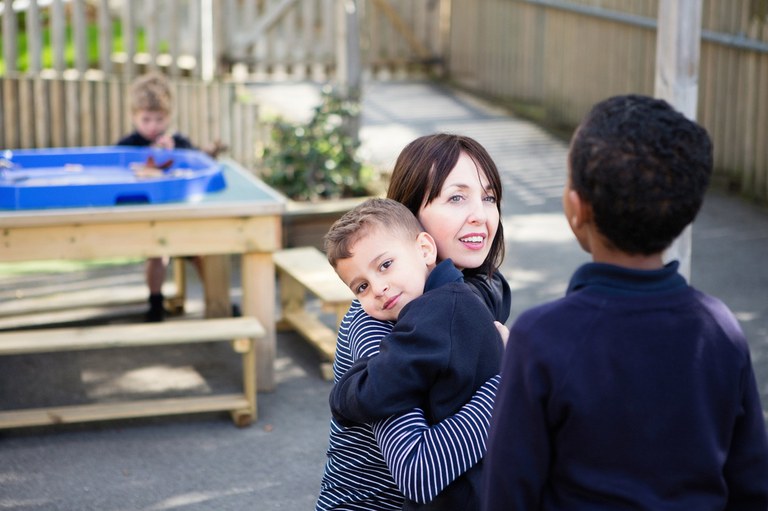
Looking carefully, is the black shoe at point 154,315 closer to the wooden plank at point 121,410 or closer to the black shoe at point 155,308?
the black shoe at point 155,308

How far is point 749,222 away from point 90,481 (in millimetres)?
A: 5981

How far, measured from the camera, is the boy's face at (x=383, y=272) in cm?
235

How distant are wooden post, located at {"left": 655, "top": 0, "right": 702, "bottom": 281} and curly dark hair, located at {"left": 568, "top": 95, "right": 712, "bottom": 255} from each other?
3.17 meters

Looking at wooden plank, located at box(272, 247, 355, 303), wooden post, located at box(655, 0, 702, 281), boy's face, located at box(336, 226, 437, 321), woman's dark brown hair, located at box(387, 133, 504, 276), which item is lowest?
wooden plank, located at box(272, 247, 355, 303)

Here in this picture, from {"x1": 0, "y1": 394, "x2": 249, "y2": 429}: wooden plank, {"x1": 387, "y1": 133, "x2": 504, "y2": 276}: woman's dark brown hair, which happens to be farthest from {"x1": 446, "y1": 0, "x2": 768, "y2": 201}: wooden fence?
{"x1": 387, "y1": 133, "x2": 504, "y2": 276}: woman's dark brown hair

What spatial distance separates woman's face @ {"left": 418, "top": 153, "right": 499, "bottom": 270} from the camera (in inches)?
103

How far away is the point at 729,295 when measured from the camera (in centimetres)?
661

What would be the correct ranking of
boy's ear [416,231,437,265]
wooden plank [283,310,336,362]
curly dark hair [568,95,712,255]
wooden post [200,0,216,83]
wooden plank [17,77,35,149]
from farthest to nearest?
wooden post [200,0,216,83]
wooden plank [17,77,35,149]
wooden plank [283,310,336,362]
boy's ear [416,231,437,265]
curly dark hair [568,95,712,255]

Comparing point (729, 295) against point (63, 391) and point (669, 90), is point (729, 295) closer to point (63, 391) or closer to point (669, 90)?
point (669, 90)

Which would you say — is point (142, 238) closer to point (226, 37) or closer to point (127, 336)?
point (127, 336)

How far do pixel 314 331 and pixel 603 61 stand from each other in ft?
20.8

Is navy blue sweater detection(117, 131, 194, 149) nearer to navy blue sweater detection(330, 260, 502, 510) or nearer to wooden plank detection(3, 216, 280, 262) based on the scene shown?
wooden plank detection(3, 216, 280, 262)

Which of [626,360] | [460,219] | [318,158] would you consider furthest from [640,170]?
[318,158]

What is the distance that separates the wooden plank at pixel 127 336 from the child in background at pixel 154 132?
1.34 m
